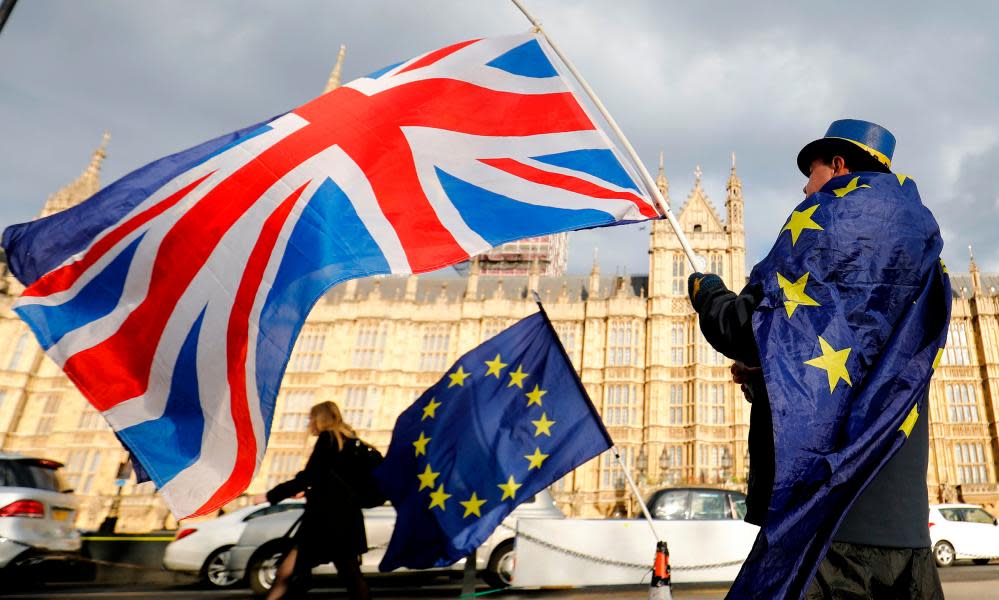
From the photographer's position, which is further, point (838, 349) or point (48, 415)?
point (48, 415)

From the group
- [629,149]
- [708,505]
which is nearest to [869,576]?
[629,149]

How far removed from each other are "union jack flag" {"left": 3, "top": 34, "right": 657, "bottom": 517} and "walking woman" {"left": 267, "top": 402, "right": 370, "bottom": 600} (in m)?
1.55

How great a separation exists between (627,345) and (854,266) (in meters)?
30.4

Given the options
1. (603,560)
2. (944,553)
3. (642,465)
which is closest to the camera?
(603,560)

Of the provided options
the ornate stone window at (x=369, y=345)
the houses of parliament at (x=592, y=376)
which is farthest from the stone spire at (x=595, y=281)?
the ornate stone window at (x=369, y=345)

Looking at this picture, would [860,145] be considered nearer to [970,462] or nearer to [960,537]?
[960,537]

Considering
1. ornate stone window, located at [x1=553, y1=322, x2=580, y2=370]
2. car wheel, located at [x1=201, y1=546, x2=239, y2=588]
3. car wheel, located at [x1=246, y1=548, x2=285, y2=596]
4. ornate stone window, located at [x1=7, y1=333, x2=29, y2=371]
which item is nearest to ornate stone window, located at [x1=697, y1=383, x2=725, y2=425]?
ornate stone window, located at [x1=553, y1=322, x2=580, y2=370]

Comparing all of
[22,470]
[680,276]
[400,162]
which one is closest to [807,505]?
[400,162]

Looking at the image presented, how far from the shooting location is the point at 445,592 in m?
7.85

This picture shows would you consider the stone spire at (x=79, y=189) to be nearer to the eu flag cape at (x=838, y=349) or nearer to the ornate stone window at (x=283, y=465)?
the ornate stone window at (x=283, y=465)

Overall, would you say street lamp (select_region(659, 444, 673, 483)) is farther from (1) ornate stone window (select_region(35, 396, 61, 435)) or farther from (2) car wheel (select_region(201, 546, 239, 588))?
(1) ornate stone window (select_region(35, 396, 61, 435))

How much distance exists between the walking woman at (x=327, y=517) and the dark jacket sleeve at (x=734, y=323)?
3.31 m

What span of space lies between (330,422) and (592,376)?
2735 centimetres

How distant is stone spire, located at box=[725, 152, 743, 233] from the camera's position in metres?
31.9
